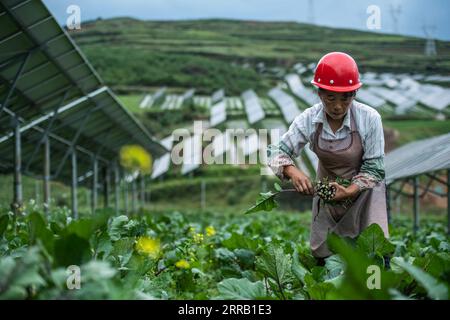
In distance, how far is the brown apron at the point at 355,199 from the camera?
3.82 meters

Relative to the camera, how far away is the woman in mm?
3566

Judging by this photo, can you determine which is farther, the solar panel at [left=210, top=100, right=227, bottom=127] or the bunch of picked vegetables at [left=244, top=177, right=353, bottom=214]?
the solar panel at [left=210, top=100, right=227, bottom=127]

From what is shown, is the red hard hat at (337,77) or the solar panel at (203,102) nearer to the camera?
the red hard hat at (337,77)

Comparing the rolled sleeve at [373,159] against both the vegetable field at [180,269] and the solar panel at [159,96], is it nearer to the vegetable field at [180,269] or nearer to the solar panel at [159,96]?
the vegetable field at [180,269]

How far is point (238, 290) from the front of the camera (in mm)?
2771

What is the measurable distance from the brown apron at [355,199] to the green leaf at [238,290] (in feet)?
3.41

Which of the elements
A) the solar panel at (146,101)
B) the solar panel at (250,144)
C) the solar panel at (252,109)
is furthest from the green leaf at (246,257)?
the solar panel at (146,101)

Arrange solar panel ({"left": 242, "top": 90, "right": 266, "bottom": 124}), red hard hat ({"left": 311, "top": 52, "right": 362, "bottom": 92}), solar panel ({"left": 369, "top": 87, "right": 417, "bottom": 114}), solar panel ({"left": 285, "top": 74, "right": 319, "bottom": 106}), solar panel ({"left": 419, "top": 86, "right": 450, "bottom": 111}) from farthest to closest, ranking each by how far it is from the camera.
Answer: solar panel ({"left": 369, "top": 87, "right": 417, "bottom": 114}) < solar panel ({"left": 285, "top": 74, "right": 319, "bottom": 106}) < solar panel ({"left": 419, "top": 86, "right": 450, "bottom": 111}) < solar panel ({"left": 242, "top": 90, "right": 266, "bottom": 124}) < red hard hat ({"left": 311, "top": 52, "right": 362, "bottom": 92})

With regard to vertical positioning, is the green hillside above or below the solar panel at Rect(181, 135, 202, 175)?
above

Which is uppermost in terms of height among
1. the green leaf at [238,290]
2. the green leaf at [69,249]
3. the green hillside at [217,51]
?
the green hillside at [217,51]

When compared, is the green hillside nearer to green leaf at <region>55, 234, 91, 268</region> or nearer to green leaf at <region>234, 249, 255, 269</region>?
green leaf at <region>234, 249, 255, 269</region>

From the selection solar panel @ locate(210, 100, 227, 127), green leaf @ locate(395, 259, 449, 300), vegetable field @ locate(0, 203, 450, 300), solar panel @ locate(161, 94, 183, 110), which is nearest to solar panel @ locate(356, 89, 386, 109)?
solar panel @ locate(210, 100, 227, 127)

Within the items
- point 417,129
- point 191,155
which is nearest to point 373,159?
point 191,155
